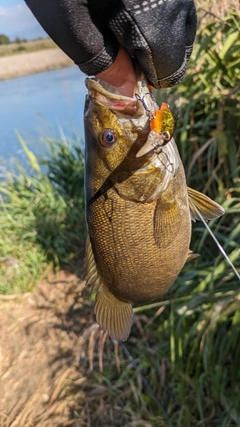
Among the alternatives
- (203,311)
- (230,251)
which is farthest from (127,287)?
(230,251)

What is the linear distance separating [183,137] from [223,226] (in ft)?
1.92

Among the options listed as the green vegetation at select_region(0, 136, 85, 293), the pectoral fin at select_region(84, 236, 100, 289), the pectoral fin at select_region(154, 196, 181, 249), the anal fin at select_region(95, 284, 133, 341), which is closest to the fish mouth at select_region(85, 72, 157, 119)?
the pectoral fin at select_region(154, 196, 181, 249)

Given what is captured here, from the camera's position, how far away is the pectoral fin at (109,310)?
117cm

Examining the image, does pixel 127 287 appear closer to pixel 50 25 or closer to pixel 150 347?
pixel 50 25

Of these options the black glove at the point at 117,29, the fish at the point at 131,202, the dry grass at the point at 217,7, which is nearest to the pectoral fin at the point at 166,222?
the fish at the point at 131,202

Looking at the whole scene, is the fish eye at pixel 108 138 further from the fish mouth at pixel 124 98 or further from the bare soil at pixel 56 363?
the bare soil at pixel 56 363

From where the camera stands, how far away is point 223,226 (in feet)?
8.18

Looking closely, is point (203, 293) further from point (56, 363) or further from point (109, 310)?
point (56, 363)

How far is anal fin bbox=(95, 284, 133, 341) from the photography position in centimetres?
118

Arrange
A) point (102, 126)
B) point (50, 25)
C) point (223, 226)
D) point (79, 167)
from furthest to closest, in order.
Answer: point (79, 167), point (223, 226), point (102, 126), point (50, 25)

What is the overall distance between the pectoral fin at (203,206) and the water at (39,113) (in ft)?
10.4

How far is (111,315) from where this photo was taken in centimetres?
119

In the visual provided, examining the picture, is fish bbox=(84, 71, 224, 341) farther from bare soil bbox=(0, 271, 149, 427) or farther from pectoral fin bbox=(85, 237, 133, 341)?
bare soil bbox=(0, 271, 149, 427)

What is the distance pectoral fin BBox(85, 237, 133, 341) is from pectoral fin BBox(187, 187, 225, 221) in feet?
1.08
